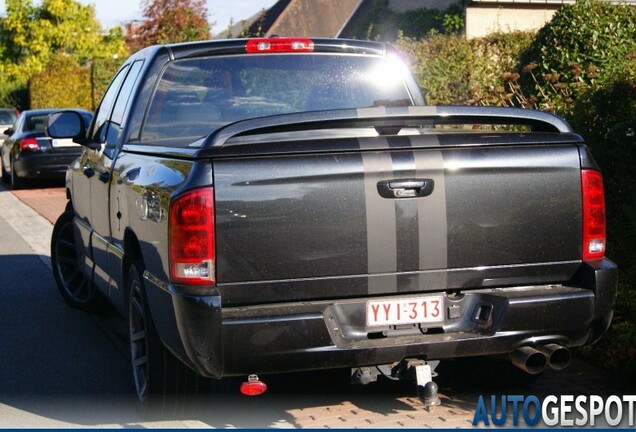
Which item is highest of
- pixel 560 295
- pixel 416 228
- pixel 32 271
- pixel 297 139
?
pixel 297 139

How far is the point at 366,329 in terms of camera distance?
4.97 m

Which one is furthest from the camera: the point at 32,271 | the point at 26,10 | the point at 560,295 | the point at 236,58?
the point at 26,10

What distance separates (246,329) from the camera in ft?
15.7

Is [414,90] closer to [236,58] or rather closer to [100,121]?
[236,58]

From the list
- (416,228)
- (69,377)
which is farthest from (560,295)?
(69,377)

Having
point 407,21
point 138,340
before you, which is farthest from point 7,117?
point 138,340

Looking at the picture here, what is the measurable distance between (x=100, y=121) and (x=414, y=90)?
2343mm

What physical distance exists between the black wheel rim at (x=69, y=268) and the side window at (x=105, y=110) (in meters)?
1.15

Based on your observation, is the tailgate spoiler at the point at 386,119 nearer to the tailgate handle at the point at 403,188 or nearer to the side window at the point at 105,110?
the tailgate handle at the point at 403,188

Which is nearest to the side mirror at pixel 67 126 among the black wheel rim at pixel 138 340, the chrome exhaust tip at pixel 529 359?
the black wheel rim at pixel 138 340

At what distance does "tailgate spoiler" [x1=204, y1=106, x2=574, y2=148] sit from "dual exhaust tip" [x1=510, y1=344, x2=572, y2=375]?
3.48 ft

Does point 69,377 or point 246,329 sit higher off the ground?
point 246,329

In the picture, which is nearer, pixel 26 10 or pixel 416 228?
pixel 416 228

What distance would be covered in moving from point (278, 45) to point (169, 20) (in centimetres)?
2547
